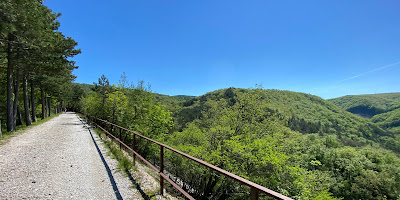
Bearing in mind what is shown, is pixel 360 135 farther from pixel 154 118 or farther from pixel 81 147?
pixel 81 147

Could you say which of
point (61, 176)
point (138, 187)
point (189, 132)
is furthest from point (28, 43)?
point (189, 132)

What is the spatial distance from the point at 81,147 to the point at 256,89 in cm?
1232

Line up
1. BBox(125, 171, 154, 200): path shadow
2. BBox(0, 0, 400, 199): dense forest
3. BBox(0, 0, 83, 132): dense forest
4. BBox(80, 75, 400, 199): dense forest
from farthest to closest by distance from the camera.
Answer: BBox(80, 75, 400, 199): dense forest
BBox(0, 0, 400, 199): dense forest
BBox(0, 0, 83, 132): dense forest
BBox(125, 171, 154, 200): path shadow

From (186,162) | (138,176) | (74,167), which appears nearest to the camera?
(138,176)

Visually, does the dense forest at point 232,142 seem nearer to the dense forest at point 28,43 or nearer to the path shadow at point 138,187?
the path shadow at point 138,187

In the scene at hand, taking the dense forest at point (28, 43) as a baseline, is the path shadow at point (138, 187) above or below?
below

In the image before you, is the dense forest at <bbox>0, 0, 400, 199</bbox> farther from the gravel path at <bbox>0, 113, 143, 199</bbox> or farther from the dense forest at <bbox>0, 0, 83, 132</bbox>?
the gravel path at <bbox>0, 113, 143, 199</bbox>

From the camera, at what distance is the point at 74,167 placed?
206 inches

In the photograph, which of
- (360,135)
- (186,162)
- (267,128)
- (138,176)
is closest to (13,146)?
(138,176)

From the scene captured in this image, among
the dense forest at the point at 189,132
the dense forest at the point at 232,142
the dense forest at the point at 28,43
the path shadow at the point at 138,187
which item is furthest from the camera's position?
the dense forest at the point at 232,142

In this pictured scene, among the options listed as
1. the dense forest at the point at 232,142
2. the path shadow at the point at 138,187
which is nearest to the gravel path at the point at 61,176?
the path shadow at the point at 138,187

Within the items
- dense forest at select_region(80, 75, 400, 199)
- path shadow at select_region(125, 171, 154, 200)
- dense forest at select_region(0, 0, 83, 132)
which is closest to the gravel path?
path shadow at select_region(125, 171, 154, 200)

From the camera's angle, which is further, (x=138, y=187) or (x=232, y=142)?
(x=232, y=142)

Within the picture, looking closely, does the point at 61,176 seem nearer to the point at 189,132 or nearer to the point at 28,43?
the point at 28,43
